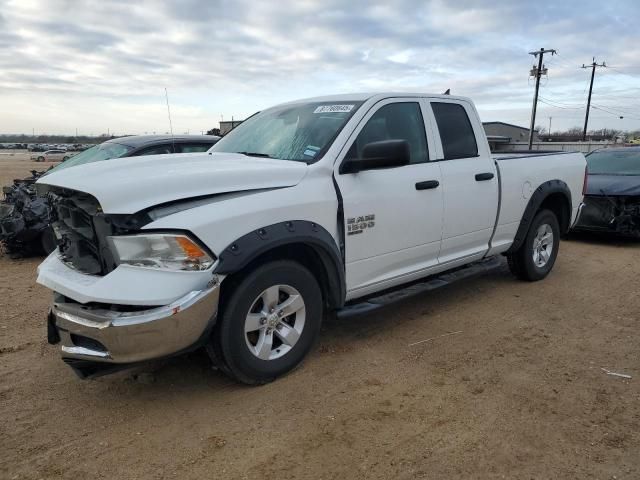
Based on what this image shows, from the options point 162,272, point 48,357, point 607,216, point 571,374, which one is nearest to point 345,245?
point 162,272

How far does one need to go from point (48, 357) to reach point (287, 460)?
7.74 feet

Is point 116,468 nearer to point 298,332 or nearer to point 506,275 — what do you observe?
point 298,332

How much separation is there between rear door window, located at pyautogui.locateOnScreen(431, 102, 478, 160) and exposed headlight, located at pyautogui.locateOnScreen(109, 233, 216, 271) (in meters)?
2.63

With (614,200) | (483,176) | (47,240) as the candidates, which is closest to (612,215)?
(614,200)

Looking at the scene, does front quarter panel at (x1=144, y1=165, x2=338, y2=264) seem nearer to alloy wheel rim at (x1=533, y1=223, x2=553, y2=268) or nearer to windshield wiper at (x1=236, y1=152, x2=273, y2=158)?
windshield wiper at (x1=236, y1=152, x2=273, y2=158)

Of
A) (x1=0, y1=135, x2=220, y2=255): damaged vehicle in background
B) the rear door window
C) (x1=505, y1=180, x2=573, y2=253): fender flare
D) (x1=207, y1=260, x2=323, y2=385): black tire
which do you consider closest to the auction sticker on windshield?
the rear door window

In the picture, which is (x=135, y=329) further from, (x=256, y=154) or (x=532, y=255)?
(x=532, y=255)

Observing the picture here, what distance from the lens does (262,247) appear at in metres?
3.15

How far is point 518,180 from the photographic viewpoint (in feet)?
17.6

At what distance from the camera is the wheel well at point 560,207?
6.01 metres

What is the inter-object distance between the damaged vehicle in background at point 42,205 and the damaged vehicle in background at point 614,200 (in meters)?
6.22

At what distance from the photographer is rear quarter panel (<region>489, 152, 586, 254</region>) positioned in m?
5.23

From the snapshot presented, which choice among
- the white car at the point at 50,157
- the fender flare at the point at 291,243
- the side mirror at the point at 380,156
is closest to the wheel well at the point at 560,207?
the side mirror at the point at 380,156

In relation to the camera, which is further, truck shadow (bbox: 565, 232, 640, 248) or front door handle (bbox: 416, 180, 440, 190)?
truck shadow (bbox: 565, 232, 640, 248)
